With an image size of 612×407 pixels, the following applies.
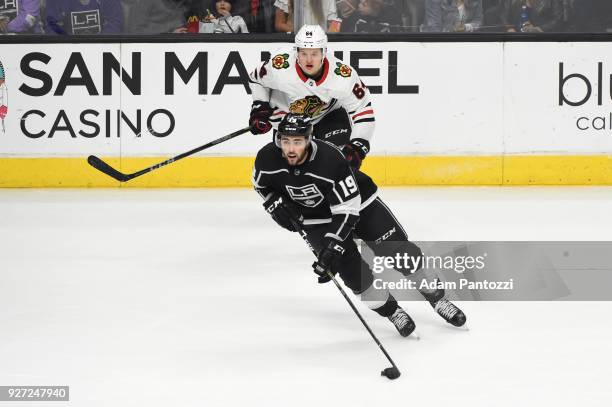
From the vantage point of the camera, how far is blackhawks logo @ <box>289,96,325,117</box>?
240 inches

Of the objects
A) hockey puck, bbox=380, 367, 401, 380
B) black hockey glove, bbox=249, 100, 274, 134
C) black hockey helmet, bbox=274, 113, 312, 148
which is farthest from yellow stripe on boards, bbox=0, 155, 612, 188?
hockey puck, bbox=380, 367, 401, 380

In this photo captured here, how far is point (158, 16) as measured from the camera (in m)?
9.14

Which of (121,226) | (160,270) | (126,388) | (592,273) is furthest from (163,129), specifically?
(126,388)

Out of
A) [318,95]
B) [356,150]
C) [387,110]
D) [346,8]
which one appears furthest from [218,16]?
[356,150]

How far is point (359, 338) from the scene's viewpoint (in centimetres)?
436

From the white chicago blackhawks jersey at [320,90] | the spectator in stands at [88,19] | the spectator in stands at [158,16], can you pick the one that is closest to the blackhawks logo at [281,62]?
the white chicago blackhawks jersey at [320,90]

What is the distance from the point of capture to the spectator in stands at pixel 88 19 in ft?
29.9

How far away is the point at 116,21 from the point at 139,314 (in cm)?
478

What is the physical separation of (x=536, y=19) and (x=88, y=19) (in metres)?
3.44

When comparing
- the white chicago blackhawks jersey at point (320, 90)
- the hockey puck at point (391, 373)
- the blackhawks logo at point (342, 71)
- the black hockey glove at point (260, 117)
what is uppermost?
the blackhawks logo at point (342, 71)

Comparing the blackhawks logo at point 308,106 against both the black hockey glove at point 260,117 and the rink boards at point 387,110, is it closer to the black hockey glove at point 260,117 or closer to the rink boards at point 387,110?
the black hockey glove at point 260,117

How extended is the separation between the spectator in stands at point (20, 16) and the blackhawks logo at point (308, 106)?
3.69 metres

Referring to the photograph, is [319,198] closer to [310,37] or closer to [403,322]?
[403,322]

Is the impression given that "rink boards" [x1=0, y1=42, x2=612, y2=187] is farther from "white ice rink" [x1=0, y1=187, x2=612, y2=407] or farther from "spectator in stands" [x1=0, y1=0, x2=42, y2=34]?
"white ice rink" [x1=0, y1=187, x2=612, y2=407]
